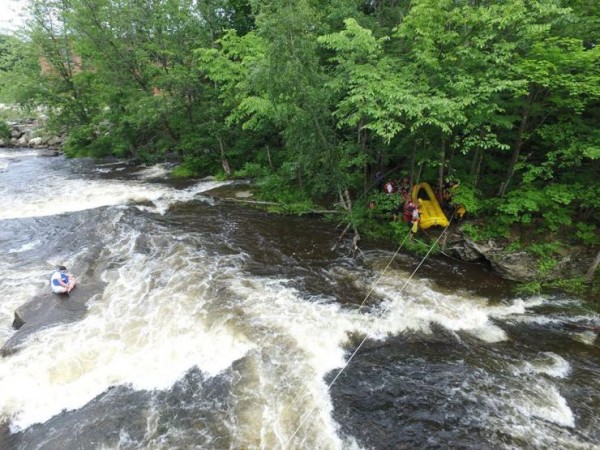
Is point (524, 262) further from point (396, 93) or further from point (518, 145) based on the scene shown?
point (396, 93)

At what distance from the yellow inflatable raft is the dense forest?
1.95 feet

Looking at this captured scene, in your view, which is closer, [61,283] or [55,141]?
[61,283]

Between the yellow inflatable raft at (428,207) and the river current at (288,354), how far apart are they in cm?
145

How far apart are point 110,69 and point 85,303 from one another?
1721 cm

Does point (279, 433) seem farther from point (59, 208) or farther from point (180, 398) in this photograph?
point (59, 208)

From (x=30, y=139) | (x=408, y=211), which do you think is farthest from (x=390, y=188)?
(x=30, y=139)

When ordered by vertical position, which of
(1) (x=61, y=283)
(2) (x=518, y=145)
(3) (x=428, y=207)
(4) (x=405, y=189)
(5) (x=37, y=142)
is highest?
(2) (x=518, y=145)

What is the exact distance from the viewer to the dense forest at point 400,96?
857 cm

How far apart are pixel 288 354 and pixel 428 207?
753cm

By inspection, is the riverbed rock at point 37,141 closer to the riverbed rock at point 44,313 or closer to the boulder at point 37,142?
the boulder at point 37,142

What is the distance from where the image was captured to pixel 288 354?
7.14 meters

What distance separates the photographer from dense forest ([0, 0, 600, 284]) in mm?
8570

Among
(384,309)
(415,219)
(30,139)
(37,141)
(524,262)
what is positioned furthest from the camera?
(30,139)

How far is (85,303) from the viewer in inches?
349
